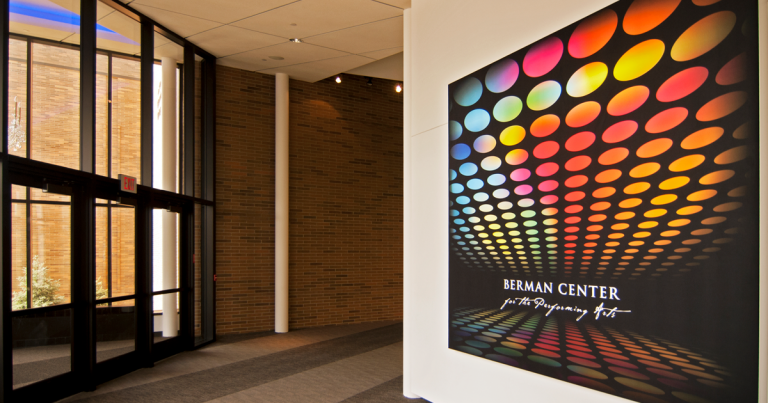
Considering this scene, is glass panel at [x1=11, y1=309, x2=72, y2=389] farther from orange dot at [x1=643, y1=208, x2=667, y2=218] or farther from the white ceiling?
orange dot at [x1=643, y1=208, x2=667, y2=218]

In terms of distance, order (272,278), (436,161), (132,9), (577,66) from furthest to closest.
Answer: (272,278) → (132,9) → (436,161) → (577,66)

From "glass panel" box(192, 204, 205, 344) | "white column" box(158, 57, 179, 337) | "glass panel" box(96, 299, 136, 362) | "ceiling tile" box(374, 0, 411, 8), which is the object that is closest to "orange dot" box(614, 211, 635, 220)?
"ceiling tile" box(374, 0, 411, 8)

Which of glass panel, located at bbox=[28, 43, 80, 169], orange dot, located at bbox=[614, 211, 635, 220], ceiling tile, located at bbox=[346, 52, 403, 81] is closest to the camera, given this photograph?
orange dot, located at bbox=[614, 211, 635, 220]

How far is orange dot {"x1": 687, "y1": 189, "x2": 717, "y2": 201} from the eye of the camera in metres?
2.54

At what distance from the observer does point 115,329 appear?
5305mm

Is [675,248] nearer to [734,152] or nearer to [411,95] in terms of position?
[734,152]

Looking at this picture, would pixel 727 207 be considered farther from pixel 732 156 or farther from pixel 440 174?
pixel 440 174

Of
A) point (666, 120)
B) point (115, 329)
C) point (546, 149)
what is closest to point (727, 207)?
point (666, 120)

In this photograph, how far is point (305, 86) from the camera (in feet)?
28.8

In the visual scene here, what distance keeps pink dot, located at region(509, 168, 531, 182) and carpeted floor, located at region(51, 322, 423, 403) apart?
2.48 m

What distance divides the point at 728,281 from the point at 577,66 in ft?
5.35

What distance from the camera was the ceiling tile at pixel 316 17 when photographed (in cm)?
561

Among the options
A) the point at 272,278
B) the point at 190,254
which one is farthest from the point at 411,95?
the point at 272,278

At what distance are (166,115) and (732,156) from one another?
6470mm
